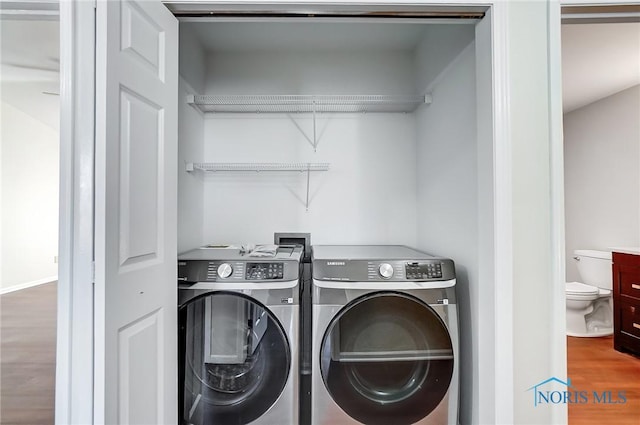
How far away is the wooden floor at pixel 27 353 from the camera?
1.06m

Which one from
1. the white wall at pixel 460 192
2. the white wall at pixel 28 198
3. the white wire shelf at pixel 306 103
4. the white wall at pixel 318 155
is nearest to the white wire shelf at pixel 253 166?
the white wall at pixel 318 155

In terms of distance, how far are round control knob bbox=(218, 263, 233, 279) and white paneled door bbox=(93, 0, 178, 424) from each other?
0.24 m

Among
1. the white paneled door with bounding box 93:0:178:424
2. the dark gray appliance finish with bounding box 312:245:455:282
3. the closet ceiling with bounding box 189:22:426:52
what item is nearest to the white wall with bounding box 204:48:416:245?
the closet ceiling with bounding box 189:22:426:52

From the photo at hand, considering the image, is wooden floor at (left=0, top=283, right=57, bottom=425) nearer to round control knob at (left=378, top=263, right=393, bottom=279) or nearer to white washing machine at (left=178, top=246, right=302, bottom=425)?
white washing machine at (left=178, top=246, right=302, bottom=425)

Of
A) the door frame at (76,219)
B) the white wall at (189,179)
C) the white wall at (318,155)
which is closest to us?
the door frame at (76,219)

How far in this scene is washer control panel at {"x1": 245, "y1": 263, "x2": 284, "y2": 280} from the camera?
1.63 metres

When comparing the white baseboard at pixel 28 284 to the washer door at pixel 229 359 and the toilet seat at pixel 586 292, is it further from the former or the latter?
the toilet seat at pixel 586 292

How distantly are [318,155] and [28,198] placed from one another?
1.74 metres

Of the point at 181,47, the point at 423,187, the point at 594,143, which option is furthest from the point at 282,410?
the point at 594,143

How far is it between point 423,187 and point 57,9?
83.0 inches

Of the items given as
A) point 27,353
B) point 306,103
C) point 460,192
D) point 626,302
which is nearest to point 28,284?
point 27,353

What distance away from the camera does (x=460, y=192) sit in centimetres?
182

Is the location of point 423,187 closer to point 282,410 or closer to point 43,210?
point 282,410

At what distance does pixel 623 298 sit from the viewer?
9.09 ft
